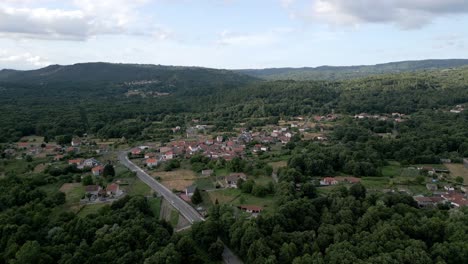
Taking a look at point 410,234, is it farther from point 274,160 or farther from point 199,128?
point 199,128

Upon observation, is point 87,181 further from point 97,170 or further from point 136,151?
point 136,151

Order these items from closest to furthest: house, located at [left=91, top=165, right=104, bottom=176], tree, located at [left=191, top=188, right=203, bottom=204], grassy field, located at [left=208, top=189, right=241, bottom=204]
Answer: tree, located at [left=191, top=188, right=203, bottom=204]
grassy field, located at [left=208, top=189, right=241, bottom=204]
house, located at [left=91, top=165, right=104, bottom=176]

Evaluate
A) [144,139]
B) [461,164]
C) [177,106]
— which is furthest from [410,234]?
[177,106]

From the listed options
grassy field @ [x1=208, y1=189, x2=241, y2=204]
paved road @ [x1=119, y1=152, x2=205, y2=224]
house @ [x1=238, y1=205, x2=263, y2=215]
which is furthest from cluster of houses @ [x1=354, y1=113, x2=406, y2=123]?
paved road @ [x1=119, y1=152, x2=205, y2=224]

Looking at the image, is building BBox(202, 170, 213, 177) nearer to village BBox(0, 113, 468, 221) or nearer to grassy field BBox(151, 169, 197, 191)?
village BBox(0, 113, 468, 221)

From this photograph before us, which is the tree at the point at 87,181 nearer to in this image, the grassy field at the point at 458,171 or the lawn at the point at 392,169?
the lawn at the point at 392,169

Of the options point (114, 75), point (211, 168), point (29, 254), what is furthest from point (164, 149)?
point (114, 75)
